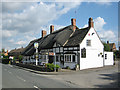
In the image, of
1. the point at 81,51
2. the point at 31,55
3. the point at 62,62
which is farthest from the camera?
the point at 31,55

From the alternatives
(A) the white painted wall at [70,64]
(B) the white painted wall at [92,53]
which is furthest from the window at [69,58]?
(B) the white painted wall at [92,53]

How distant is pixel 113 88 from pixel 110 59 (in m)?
18.6

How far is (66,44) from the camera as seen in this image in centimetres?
2319

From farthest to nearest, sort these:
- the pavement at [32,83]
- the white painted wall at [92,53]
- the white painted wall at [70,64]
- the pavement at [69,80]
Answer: the white painted wall at [92,53] < the white painted wall at [70,64] < the pavement at [69,80] < the pavement at [32,83]

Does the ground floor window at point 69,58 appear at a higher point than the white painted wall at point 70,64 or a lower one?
higher

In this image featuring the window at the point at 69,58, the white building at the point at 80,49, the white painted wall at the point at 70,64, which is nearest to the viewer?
the white building at the point at 80,49

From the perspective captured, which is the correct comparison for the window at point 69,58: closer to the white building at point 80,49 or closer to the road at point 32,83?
the white building at point 80,49

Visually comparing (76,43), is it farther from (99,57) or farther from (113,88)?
(113,88)

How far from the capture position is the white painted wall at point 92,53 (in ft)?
69.5

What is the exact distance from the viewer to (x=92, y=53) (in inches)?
886

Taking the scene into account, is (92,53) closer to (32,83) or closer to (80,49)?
(80,49)

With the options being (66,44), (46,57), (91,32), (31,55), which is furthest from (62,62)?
(31,55)

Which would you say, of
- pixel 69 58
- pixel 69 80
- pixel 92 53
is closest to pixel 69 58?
pixel 69 58

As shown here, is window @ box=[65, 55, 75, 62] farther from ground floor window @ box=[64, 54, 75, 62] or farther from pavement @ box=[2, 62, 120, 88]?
pavement @ box=[2, 62, 120, 88]
